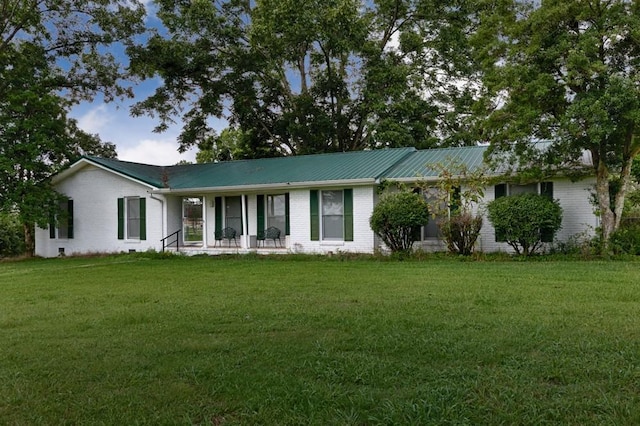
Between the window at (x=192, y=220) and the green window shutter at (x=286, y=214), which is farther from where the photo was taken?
the window at (x=192, y=220)

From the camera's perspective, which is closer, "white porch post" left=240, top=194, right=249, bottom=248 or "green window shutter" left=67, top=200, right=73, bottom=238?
"white porch post" left=240, top=194, right=249, bottom=248

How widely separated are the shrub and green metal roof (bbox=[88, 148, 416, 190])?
A: 266 cm

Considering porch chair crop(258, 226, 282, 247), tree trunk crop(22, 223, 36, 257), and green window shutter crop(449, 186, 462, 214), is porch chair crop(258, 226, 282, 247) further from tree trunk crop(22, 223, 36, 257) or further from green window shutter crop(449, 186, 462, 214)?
tree trunk crop(22, 223, 36, 257)

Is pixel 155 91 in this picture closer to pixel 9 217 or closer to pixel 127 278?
pixel 9 217

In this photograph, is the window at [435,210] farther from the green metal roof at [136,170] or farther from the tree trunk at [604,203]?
the green metal roof at [136,170]

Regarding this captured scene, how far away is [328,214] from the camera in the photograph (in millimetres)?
15680

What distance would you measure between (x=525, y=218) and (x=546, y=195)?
5.24 feet

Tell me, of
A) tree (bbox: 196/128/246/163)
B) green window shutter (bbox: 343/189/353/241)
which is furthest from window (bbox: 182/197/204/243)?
tree (bbox: 196/128/246/163)

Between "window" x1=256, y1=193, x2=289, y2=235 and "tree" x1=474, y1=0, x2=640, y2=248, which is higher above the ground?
"tree" x1=474, y1=0, x2=640, y2=248

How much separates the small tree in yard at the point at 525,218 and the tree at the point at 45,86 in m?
15.5

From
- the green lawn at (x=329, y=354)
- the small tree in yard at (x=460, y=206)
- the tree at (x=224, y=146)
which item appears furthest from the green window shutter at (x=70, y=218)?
the small tree in yard at (x=460, y=206)

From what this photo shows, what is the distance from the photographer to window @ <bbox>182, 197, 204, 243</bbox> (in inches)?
739

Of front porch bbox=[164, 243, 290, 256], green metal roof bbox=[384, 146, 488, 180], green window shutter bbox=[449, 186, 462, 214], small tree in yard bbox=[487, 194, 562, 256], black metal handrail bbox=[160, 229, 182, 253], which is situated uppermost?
green metal roof bbox=[384, 146, 488, 180]

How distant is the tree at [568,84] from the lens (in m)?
11.1
